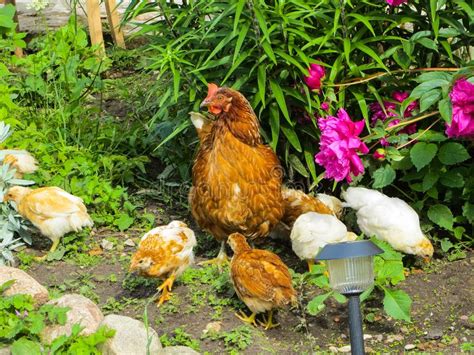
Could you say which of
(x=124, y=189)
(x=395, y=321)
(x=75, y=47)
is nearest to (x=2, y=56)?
(x=75, y=47)

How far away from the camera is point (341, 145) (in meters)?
6.09

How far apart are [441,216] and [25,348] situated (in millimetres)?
2753

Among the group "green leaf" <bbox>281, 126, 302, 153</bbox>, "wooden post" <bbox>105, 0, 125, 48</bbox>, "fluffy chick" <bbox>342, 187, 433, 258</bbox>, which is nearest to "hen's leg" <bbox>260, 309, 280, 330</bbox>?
"fluffy chick" <bbox>342, 187, 433, 258</bbox>

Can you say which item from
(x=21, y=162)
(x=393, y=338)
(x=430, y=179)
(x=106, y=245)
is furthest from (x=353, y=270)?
(x=21, y=162)

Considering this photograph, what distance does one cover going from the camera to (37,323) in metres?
5.16

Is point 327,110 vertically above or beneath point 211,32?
beneath

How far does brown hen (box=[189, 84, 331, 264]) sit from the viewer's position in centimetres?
629

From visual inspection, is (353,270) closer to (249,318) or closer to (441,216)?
(249,318)

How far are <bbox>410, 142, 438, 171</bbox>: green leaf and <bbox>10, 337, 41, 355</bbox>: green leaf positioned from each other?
8.30 ft

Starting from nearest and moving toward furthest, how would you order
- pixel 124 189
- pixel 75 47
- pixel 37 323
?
pixel 37 323 → pixel 124 189 → pixel 75 47

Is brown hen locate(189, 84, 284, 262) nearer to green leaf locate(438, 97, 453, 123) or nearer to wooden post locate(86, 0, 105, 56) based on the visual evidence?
green leaf locate(438, 97, 453, 123)

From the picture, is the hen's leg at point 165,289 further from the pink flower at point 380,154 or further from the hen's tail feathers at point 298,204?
the pink flower at point 380,154

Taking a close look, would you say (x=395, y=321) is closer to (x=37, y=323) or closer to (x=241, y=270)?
(x=241, y=270)

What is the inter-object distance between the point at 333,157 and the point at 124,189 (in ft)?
5.77
